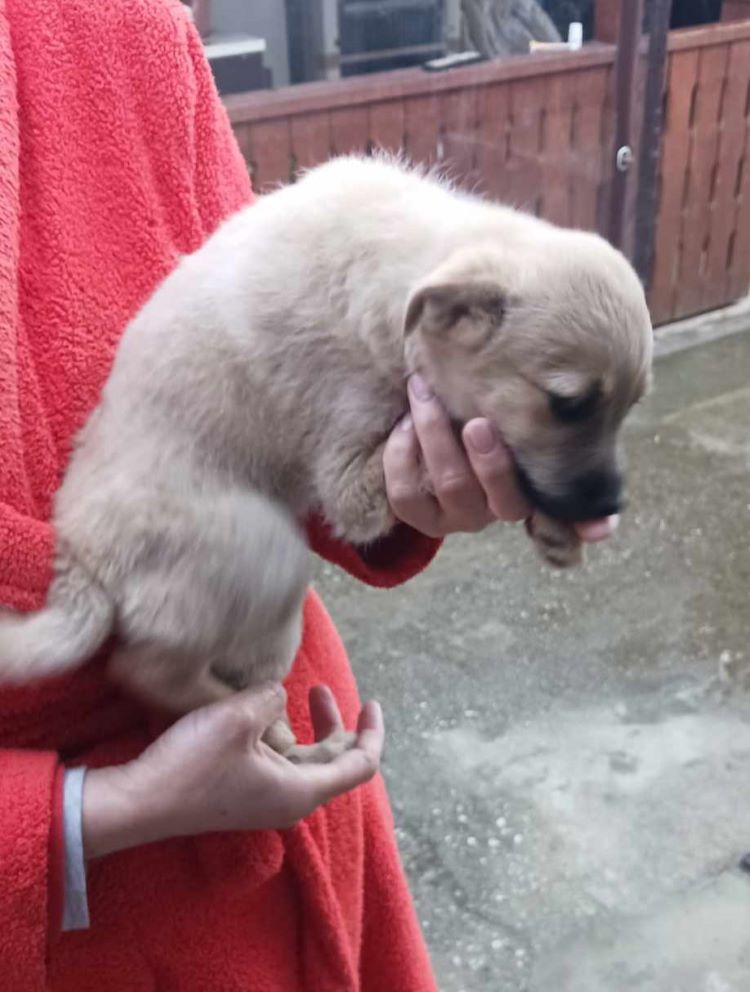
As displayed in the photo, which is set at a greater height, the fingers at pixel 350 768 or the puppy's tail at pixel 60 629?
the puppy's tail at pixel 60 629

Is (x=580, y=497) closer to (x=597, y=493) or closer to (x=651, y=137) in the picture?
(x=597, y=493)

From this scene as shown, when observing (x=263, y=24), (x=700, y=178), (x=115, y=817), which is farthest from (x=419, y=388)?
(x=700, y=178)

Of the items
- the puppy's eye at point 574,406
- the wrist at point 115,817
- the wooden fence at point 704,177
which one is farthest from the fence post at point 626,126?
the wrist at point 115,817

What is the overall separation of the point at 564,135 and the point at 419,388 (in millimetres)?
3174

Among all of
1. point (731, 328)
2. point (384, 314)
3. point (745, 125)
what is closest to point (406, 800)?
point (384, 314)

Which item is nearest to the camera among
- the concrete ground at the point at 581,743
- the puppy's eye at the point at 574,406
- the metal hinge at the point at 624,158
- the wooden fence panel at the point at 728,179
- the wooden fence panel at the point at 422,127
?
the puppy's eye at the point at 574,406

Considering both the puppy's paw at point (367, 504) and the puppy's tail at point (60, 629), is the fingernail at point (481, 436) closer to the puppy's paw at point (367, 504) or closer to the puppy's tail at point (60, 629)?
the puppy's paw at point (367, 504)

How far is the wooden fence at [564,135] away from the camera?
3473mm

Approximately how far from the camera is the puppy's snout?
40.5 inches

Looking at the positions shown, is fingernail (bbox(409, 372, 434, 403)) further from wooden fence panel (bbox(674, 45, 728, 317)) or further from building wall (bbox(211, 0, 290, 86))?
wooden fence panel (bbox(674, 45, 728, 317))

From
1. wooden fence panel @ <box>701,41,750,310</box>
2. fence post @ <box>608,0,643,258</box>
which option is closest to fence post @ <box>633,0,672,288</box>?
fence post @ <box>608,0,643,258</box>

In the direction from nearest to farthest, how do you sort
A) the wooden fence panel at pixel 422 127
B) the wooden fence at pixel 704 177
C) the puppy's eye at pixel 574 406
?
the puppy's eye at pixel 574 406
the wooden fence panel at pixel 422 127
the wooden fence at pixel 704 177

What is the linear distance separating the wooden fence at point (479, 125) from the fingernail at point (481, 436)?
2566mm

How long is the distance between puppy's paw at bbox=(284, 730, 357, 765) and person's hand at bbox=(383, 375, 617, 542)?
0.72ft
